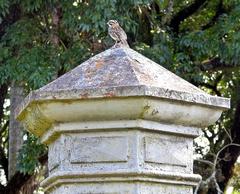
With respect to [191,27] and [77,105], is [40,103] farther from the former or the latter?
[191,27]

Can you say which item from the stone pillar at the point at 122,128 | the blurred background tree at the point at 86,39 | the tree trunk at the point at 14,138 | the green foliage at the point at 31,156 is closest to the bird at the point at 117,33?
the stone pillar at the point at 122,128

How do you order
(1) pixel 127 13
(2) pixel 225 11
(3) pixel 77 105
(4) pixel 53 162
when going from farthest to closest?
(2) pixel 225 11 < (1) pixel 127 13 < (4) pixel 53 162 < (3) pixel 77 105

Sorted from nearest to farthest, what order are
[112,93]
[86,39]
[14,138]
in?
[112,93] < [86,39] < [14,138]

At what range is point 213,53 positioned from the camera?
26.0 feet

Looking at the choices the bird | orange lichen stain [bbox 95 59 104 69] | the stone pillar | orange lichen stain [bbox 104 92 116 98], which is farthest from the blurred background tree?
orange lichen stain [bbox 104 92 116 98]

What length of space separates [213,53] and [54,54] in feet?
6.29

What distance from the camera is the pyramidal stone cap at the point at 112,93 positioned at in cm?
226

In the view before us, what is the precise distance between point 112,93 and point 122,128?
14 cm

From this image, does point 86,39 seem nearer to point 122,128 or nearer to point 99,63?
point 99,63

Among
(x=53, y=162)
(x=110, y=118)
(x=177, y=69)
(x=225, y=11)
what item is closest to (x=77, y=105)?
(x=110, y=118)

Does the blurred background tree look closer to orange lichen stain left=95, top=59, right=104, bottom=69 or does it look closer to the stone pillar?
orange lichen stain left=95, top=59, right=104, bottom=69

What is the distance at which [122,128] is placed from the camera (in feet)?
7.58

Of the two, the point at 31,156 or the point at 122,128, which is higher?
the point at 31,156

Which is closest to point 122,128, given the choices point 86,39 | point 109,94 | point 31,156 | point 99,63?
point 109,94
